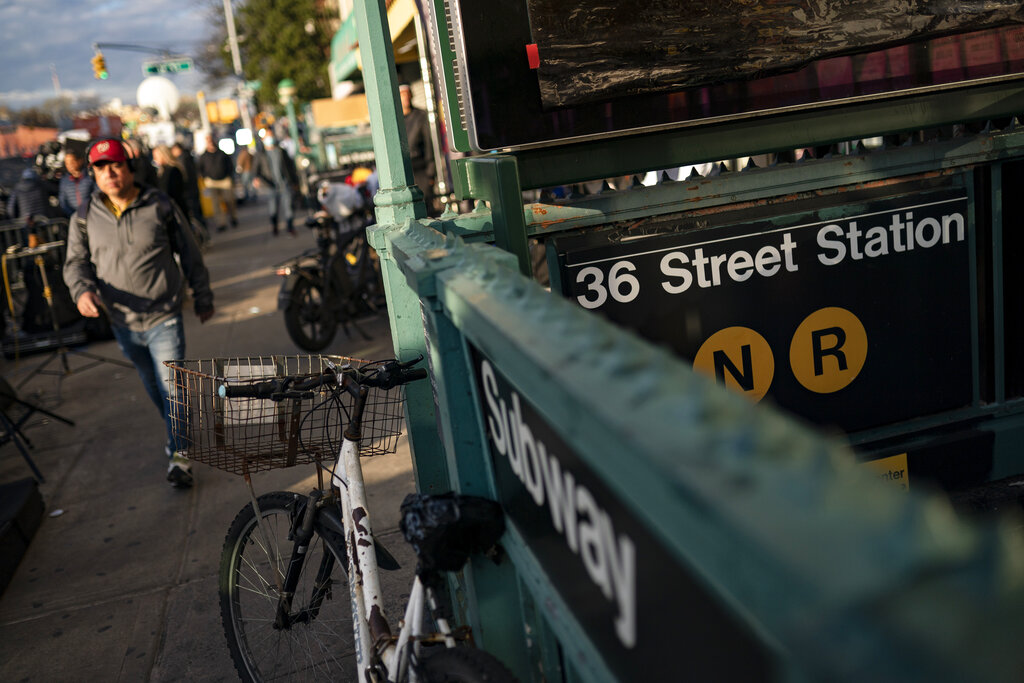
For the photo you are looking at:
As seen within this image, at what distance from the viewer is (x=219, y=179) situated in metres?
19.2

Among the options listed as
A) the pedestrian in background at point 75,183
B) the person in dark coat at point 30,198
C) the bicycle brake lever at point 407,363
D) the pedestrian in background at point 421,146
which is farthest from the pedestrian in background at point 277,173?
the bicycle brake lever at point 407,363

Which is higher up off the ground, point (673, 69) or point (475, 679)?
point (673, 69)

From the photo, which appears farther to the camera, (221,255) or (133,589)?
(221,255)

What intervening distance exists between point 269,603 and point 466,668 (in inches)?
65.3

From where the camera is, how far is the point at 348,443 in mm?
2467

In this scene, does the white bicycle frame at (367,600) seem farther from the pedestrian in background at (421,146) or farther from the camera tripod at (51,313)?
the pedestrian in background at (421,146)

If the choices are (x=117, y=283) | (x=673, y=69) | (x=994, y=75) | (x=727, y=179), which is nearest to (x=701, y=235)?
(x=727, y=179)

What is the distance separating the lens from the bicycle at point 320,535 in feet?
5.91

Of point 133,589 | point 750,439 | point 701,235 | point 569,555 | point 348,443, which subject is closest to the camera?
point 750,439

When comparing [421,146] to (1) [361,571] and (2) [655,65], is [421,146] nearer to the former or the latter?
(2) [655,65]

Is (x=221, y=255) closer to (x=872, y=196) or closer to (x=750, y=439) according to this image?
(x=872, y=196)

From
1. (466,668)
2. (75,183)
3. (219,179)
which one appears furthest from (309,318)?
(219,179)

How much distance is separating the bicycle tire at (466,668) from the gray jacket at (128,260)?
398 centimetres

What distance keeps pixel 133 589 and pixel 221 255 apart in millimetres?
13200
